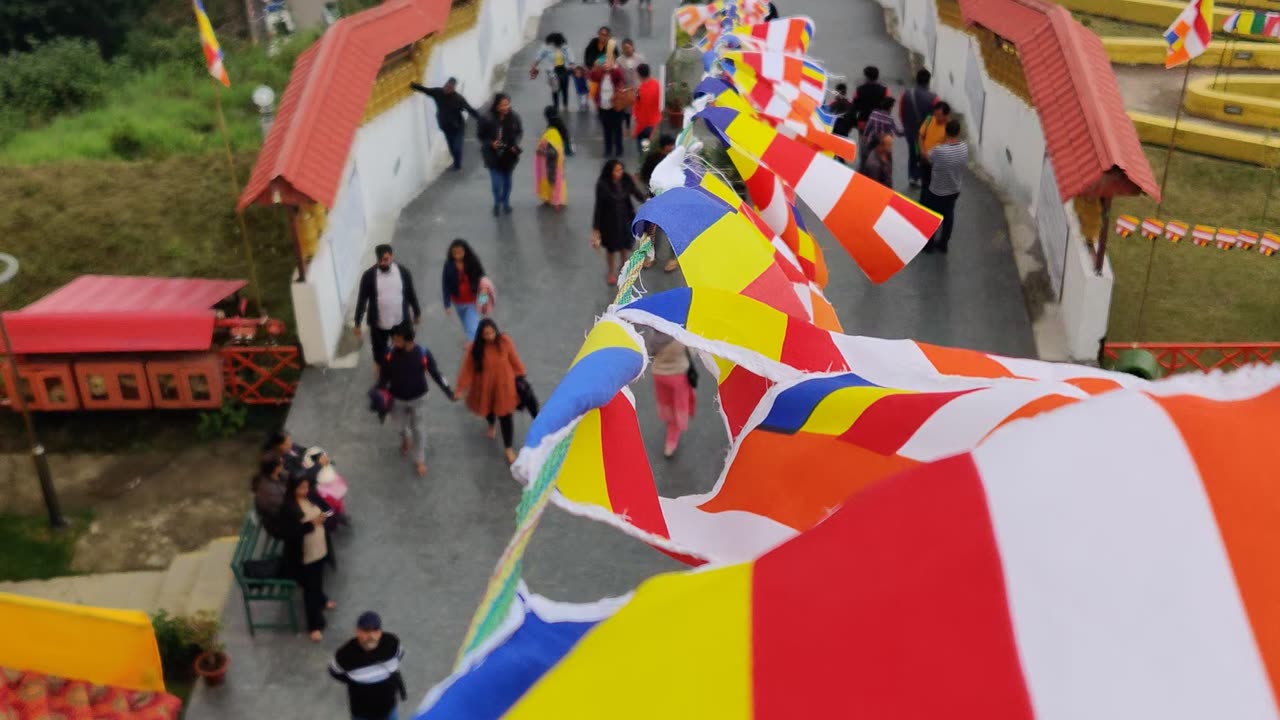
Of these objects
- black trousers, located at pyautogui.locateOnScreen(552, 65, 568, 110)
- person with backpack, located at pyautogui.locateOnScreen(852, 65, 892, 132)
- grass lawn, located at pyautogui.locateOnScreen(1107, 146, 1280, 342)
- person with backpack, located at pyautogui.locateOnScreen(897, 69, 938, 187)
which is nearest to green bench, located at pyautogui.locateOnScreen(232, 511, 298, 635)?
grass lawn, located at pyautogui.locateOnScreen(1107, 146, 1280, 342)

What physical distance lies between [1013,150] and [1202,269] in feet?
8.22

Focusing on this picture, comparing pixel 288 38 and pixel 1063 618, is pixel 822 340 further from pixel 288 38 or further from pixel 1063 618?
pixel 288 38

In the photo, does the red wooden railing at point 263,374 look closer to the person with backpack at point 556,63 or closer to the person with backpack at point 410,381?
the person with backpack at point 410,381

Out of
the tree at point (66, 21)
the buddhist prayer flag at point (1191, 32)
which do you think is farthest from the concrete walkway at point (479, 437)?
the tree at point (66, 21)

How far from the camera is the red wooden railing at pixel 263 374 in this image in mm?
12273

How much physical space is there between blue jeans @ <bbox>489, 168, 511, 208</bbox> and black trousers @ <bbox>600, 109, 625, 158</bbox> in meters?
2.26

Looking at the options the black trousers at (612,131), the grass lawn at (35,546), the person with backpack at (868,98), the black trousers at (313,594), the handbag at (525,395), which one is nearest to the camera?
the black trousers at (313,594)

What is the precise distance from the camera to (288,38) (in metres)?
→ 31.3

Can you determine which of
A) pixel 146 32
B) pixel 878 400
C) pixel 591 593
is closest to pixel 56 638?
pixel 591 593

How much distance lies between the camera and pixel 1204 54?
848 inches

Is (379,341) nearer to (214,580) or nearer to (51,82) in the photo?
(214,580)

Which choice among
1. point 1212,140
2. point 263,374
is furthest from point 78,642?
point 1212,140

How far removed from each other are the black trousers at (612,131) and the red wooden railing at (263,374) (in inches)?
233

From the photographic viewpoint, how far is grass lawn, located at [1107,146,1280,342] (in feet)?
45.1
